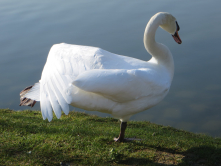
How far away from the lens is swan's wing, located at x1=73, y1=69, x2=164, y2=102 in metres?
3.24

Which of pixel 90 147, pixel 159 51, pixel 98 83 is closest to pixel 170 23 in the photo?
pixel 159 51

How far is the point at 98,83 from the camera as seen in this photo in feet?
10.6

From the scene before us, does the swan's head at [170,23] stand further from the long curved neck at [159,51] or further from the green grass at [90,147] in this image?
the green grass at [90,147]

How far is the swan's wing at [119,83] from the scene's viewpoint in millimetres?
3242

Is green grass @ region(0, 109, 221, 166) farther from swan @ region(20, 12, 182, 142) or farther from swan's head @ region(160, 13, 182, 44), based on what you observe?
swan's head @ region(160, 13, 182, 44)

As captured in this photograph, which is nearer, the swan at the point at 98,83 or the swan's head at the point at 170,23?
the swan at the point at 98,83

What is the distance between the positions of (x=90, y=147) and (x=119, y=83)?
1127mm

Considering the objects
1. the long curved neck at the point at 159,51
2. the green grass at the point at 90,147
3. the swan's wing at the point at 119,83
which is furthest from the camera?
the long curved neck at the point at 159,51

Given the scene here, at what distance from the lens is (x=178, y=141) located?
4293mm

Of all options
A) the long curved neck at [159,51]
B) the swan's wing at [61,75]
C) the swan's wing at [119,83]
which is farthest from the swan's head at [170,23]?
the swan's wing at [61,75]

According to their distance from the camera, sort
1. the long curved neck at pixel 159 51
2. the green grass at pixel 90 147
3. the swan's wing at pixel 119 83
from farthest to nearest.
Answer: the long curved neck at pixel 159 51, the green grass at pixel 90 147, the swan's wing at pixel 119 83

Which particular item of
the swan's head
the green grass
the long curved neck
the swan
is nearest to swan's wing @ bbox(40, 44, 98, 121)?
the swan

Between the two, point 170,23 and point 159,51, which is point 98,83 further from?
point 170,23

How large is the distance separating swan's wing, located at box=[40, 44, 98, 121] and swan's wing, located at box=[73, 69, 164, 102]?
0.25 metres
